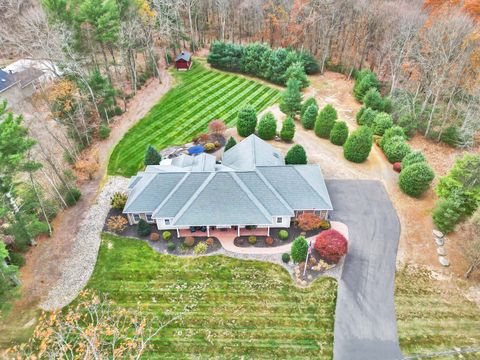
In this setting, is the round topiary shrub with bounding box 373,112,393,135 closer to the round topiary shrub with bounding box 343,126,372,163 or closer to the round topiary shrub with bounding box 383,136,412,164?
the round topiary shrub with bounding box 383,136,412,164

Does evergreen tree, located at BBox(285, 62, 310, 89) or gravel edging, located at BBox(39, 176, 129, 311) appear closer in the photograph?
gravel edging, located at BBox(39, 176, 129, 311)

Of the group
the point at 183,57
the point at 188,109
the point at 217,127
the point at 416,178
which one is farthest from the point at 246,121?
the point at 183,57

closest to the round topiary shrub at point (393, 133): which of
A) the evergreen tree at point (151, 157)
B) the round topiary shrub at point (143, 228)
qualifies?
the evergreen tree at point (151, 157)

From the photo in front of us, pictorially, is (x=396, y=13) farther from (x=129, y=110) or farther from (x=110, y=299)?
(x=110, y=299)

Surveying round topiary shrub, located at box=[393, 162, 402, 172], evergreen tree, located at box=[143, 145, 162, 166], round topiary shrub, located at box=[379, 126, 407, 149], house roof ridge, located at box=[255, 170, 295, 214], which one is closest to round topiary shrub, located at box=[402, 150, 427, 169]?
round topiary shrub, located at box=[393, 162, 402, 172]

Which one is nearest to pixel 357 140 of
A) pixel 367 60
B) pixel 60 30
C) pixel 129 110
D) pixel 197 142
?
pixel 197 142

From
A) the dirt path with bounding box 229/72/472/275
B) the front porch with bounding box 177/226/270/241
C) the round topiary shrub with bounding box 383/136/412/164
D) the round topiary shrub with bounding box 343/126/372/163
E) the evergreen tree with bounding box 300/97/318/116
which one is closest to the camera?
the dirt path with bounding box 229/72/472/275
